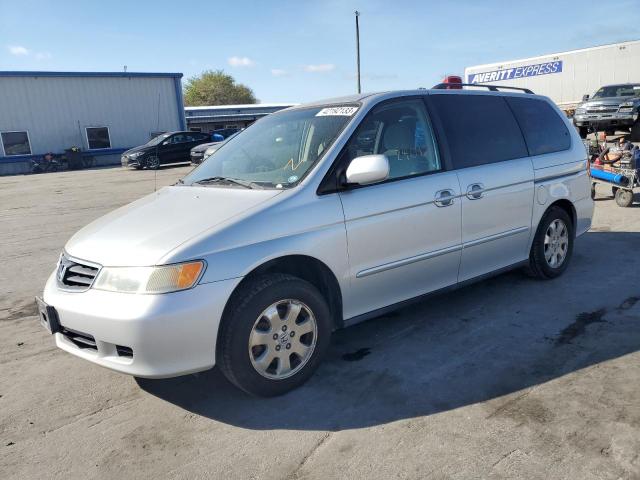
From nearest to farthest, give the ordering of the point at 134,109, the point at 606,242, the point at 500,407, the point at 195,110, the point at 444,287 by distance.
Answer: the point at 500,407
the point at 444,287
the point at 606,242
the point at 134,109
the point at 195,110

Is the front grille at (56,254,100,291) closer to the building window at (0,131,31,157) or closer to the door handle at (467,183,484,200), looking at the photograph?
the door handle at (467,183,484,200)

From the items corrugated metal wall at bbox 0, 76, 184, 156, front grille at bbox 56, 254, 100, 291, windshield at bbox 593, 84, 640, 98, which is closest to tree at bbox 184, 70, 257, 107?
corrugated metal wall at bbox 0, 76, 184, 156

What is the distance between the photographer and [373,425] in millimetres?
2840

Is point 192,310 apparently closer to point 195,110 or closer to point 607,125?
point 607,125

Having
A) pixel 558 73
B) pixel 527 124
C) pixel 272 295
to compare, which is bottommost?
pixel 272 295

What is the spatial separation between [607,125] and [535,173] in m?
16.5

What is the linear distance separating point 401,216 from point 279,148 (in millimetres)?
1019

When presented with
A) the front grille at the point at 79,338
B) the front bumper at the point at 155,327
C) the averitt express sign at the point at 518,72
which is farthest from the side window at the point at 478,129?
the averitt express sign at the point at 518,72

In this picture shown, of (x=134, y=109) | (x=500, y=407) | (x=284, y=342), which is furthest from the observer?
(x=134, y=109)

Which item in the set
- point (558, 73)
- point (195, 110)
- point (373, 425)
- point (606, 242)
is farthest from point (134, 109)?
point (373, 425)

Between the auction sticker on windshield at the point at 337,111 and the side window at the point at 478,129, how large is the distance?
77cm

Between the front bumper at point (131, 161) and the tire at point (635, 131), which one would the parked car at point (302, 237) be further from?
the front bumper at point (131, 161)

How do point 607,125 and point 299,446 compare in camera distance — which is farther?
point 607,125

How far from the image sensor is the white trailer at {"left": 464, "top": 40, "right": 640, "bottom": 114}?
22156mm
